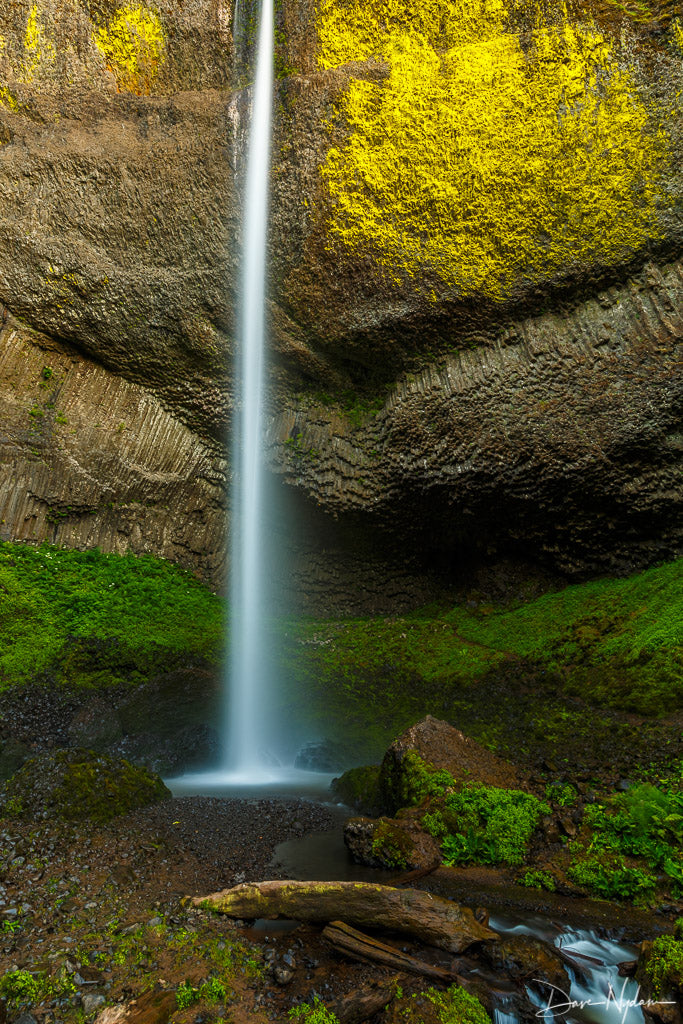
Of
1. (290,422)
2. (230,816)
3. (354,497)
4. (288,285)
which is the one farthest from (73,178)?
(230,816)

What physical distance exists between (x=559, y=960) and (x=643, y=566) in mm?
9204

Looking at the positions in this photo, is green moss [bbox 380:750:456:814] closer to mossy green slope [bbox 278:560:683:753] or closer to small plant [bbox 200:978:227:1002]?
mossy green slope [bbox 278:560:683:753]

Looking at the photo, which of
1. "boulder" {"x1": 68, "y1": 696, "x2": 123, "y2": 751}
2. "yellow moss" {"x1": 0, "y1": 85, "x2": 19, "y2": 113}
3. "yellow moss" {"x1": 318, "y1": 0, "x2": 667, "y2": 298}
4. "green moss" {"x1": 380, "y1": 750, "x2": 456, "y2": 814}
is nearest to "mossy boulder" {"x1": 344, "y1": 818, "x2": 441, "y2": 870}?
"green moss" {"x1": 380, "y1": 750, "x2": 456, "y2": 814}

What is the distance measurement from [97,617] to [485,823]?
6.83 meters

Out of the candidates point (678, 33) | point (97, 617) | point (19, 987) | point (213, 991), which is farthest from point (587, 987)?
point (678, 33)

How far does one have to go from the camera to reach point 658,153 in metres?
10.4

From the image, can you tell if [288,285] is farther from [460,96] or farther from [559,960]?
[559,960]

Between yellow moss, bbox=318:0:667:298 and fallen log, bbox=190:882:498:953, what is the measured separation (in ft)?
32.8

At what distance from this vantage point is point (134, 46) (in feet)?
40.4

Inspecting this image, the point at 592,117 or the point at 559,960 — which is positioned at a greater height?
the point at 592,117

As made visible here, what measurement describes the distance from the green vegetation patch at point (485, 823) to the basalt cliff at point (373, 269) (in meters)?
6.92

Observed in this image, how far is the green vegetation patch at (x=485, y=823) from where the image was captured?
4.93 meters

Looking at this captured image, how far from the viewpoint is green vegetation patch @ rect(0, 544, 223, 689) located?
8352mm

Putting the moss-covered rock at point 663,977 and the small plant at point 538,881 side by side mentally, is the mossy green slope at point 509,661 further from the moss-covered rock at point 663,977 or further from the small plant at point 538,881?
the moss-covered rock at point 663,977
